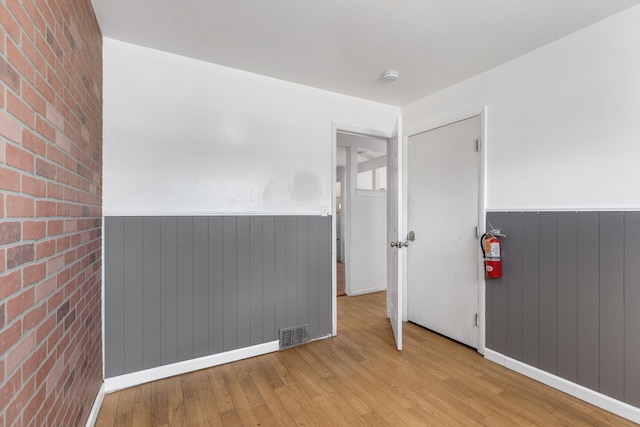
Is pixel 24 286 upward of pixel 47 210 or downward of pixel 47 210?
downward

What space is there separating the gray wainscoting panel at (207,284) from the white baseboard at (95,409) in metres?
0.13

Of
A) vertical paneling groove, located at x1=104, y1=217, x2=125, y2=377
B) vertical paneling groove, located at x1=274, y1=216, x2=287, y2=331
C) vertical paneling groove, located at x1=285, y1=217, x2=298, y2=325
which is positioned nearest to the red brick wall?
vertical paneling groove, located at x1=104, y1=217, x2=125, y2=377

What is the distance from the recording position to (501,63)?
2.46 m

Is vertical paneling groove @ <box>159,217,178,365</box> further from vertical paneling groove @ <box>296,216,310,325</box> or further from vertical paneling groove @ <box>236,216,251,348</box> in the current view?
vertical paneling groove @ <box>296,216,310,325</box>

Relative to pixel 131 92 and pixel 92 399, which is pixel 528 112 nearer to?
pixel 131 92

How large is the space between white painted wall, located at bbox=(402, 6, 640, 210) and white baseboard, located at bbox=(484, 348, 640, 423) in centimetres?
121

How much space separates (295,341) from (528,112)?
2.75 meters

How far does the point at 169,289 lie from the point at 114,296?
35 cm

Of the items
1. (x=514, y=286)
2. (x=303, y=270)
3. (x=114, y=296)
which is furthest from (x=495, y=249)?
(x=114, y=296)

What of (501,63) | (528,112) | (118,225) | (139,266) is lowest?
(139,266)

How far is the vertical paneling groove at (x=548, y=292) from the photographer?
2127mm

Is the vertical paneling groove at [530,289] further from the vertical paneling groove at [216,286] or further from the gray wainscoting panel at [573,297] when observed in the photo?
the vertical paneling groove at [216,286]

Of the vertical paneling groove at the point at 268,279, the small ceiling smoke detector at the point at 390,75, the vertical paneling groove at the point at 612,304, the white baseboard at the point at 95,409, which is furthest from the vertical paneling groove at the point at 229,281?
the vertical paneling groove at the point at 612,304

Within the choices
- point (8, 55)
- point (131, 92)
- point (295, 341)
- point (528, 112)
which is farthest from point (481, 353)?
point (131, 92)
